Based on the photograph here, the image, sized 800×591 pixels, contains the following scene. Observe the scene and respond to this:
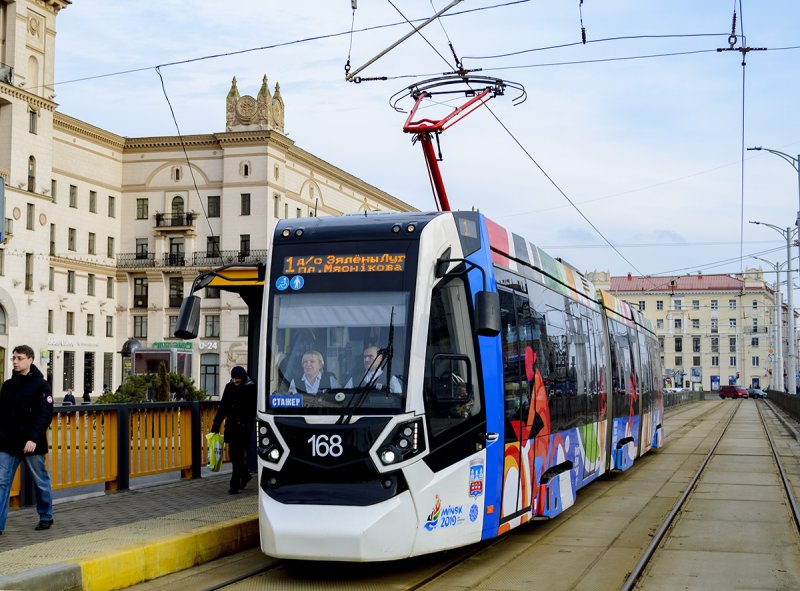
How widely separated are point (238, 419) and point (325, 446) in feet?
16.1

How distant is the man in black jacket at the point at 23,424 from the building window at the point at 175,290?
59.6 metres

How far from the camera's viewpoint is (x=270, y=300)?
30.6ft

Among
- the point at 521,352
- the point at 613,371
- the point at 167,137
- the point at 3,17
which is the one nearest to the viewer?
the point at 521,352

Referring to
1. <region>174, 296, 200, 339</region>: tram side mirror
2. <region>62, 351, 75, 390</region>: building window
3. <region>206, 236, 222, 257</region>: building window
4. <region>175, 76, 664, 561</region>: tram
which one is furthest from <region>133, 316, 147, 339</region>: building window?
<region>174, 296, 200, 339</region>: tram side mirror

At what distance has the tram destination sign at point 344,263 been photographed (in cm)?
908

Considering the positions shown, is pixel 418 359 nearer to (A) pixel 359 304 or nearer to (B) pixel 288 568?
(A) pixel 359 304

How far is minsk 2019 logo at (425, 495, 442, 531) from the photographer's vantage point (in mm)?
8578

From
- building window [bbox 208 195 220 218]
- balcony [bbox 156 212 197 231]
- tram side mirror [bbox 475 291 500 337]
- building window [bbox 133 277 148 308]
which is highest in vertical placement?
building window [bbox 208 195 220 218]

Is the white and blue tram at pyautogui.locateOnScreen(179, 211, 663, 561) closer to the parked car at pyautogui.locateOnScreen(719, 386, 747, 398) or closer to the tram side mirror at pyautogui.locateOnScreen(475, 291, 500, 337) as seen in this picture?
the tram side mirror at pyautogui.locateOnScreen(475, 291, 500, 337)

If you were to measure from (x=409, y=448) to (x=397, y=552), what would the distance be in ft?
2.66

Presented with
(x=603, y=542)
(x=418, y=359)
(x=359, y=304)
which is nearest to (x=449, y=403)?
(x=418, y=359)

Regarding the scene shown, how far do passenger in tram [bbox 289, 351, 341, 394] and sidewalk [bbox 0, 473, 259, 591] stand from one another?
5.84 feet

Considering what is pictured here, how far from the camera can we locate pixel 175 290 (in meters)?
69.3

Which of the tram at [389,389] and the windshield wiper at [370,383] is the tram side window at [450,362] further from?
the windshield wiper at [370,383]
